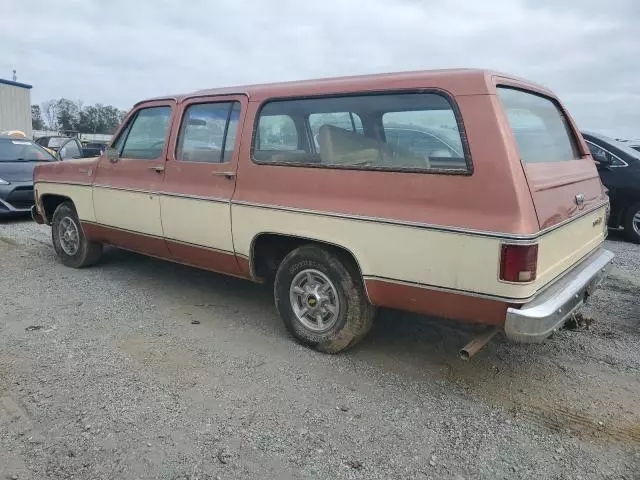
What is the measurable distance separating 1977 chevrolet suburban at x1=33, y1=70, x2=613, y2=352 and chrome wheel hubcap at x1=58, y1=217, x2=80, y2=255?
1.37m

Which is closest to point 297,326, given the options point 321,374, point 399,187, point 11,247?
point 321,374

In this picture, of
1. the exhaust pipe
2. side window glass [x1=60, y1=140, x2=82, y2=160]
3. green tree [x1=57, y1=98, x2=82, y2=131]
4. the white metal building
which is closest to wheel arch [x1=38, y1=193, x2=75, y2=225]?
side window glass [x1=60, y1=140, x2=82, y2=160]

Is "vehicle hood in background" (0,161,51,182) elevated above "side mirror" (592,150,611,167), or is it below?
below

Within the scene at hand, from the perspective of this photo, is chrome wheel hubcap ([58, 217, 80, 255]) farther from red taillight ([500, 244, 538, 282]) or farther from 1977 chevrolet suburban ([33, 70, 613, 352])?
red taillight ([500, 244, 538, 282])

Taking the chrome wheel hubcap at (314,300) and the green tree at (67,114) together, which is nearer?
the chrome wheel hubcap at (314,300)

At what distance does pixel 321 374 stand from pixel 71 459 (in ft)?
5.22

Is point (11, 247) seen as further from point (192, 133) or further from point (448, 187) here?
point (448, 187)

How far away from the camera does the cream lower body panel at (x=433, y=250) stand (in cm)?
294

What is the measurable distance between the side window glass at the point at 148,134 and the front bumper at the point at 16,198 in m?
5.06

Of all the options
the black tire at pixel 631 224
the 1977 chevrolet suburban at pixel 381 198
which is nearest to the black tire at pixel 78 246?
the 1977 chevrolet suburban at pixel 381 198

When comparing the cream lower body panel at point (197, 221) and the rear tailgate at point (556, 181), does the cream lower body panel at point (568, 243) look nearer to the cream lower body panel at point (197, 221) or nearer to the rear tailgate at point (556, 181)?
the rear tailgate at point (556, 181)

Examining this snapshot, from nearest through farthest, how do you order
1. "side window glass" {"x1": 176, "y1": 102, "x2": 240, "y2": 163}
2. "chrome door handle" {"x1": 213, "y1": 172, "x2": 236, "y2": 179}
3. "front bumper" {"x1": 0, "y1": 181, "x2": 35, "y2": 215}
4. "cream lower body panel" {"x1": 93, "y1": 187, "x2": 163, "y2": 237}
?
"chrome door handle" {"x1": 213, "y1": 172, "x2": 236, "y2": 179} → "side window glass" {"x1": 176, "y1": 102, "x2": 240, "y2": 163} → "cream lower body panel" {"x1": 93, "y1": 187, "x2": 163, "y2": 237} → "front bumper" {"x1": 0, "y1": 181, "x2": 35, "y2": 215}

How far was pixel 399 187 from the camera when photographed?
326cm

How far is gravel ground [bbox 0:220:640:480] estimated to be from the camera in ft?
8.79
